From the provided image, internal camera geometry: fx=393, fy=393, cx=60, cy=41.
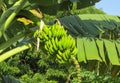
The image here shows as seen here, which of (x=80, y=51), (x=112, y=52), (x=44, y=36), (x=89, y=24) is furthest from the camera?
(x=89, y=24)

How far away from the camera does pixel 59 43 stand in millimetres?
2373

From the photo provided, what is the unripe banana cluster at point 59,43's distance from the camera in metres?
2.34

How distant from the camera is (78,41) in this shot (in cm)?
338

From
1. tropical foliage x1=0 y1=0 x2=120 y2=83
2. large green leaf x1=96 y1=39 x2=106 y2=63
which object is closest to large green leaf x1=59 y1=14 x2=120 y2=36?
tropical foliage x1=0 y1=0 x2=120 y2=83

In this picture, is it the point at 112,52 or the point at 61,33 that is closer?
the point at 61,33

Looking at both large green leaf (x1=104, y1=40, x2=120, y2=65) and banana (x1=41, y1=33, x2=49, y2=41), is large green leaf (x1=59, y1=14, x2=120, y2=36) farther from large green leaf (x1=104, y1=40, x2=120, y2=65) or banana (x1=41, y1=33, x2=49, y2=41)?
banana (x1=41, y1=33, x2=49, y2=41)

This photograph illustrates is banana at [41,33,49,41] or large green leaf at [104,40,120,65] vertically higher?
banana at [41,33,49,41]

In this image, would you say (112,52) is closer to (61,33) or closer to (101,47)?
(101,47)

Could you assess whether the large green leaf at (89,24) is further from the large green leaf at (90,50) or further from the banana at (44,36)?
the banana at (44,36)

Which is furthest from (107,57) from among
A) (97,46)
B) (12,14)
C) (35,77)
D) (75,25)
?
(35,77)

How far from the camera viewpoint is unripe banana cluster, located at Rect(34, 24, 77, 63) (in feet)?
7.67

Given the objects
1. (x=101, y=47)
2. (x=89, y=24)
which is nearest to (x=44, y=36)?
(x=101, y=47)

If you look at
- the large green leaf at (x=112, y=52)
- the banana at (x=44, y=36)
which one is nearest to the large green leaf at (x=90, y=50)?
the large green leaf at (x=112, y=52)

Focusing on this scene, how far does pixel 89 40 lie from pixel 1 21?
80 cm
